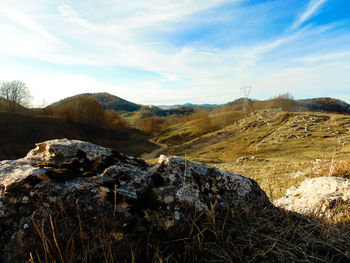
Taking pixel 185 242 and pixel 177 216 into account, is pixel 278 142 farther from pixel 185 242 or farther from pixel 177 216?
pixel 185 242

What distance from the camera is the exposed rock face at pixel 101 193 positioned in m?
1.97

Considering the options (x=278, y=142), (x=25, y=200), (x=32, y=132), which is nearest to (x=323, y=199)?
(x=25, y=200)

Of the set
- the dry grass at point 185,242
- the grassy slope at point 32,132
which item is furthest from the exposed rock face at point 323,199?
the grassy slope at point 32,132

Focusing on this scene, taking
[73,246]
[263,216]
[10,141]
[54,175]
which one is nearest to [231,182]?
[263,216]

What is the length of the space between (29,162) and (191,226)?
2.51m

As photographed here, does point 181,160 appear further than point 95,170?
Yes

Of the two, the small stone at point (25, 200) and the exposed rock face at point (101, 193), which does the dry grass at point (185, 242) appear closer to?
the exposed rock face at point (101, 193)

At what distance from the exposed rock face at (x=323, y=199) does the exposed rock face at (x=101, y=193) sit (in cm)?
100

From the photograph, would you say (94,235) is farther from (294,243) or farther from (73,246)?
(294,243)

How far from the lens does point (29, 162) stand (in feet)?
9.18

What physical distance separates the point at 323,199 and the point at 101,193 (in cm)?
411

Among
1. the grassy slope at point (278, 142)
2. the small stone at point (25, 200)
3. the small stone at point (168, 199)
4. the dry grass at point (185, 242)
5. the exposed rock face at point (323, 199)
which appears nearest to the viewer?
the dry grass at point (185, 242)

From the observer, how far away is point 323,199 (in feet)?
12.2

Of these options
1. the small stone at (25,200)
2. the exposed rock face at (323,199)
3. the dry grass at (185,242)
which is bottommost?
the exposed rock face at (323,199)
